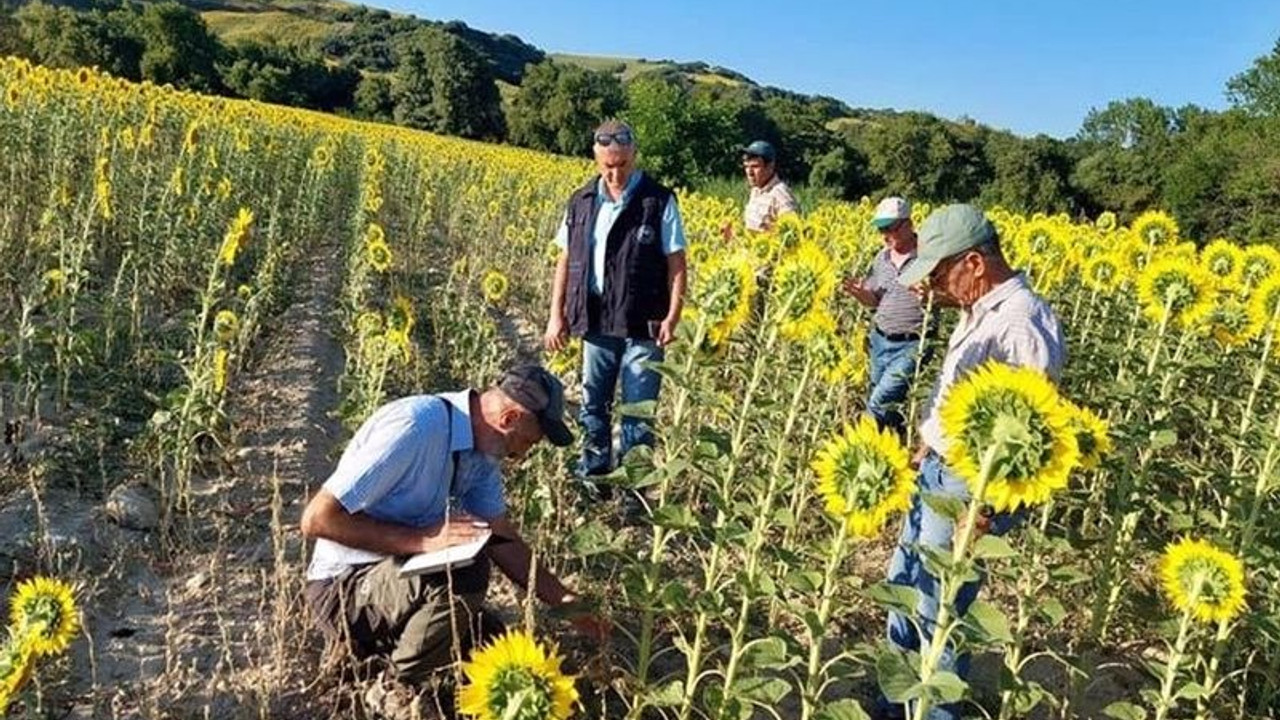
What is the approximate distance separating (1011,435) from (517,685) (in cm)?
97

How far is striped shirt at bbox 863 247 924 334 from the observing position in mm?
5367

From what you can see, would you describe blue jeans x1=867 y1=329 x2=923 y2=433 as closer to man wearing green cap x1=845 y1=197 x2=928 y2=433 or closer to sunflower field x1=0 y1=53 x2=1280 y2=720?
man wearing green cap x1=845 y1=197 x2=928 y2=433

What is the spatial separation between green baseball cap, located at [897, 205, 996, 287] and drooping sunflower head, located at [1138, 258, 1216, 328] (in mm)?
1141

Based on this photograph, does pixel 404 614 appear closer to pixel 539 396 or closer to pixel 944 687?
pixel 539 396

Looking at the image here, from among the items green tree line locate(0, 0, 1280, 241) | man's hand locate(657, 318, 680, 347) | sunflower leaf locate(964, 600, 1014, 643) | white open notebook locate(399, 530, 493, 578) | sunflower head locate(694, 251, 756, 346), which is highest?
green tree line locate(0, 0, 1280, 241)

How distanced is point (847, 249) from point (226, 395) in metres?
4.49

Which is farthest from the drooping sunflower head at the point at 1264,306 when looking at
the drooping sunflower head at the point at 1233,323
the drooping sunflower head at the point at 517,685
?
the drooping sunflower head at the point at 517,685

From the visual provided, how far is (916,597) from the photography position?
2.34 metres

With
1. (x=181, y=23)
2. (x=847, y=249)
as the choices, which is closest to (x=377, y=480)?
(x=847, y=249)

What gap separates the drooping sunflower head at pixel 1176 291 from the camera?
3840 mm

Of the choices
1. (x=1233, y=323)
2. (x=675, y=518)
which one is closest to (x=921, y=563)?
(x=675, y=518)

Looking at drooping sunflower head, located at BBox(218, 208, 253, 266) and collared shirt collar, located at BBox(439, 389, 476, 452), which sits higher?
drooping sunflower head, located at BBox(218, 208, 253, 266)

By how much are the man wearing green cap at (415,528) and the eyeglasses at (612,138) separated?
5.67ft

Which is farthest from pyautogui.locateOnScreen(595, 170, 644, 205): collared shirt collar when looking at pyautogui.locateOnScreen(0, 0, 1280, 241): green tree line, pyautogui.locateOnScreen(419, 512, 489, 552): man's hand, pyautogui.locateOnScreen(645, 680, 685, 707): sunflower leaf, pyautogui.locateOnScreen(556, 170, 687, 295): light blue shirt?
pyautogui.locateOnScreen(0, 0, 1280, 241): green tree line
